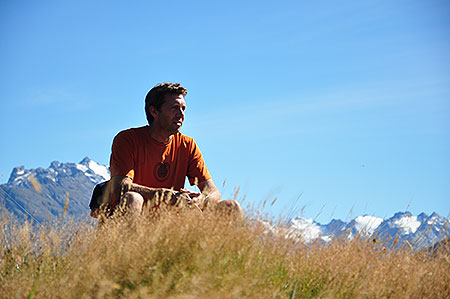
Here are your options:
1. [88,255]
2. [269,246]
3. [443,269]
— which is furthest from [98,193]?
[443,269]

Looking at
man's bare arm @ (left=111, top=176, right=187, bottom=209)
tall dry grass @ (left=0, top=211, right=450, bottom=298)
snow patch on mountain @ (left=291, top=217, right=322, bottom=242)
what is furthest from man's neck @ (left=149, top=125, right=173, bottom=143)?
snow patch on mountain @ (left=291, top=217, right=322, bottom=242)

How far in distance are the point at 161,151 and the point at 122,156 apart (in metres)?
0.45

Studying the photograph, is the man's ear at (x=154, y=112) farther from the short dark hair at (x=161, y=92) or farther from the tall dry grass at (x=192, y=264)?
the tall dry grass at (x=192, y=264)

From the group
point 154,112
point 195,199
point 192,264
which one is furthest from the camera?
point 154,112

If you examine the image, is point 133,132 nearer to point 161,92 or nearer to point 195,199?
point 161,92

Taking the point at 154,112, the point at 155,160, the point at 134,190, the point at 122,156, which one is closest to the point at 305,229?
the point at 134,190

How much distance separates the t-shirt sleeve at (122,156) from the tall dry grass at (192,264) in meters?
0.85

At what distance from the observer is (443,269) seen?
4715mm

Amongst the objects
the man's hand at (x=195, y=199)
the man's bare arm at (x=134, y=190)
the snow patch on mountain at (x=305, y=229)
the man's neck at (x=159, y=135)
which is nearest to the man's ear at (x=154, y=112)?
the man's neck at (x=159, y=135)

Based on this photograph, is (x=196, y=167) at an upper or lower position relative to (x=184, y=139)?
lower

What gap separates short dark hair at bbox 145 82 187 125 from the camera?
5.45m

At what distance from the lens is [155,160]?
5375mm

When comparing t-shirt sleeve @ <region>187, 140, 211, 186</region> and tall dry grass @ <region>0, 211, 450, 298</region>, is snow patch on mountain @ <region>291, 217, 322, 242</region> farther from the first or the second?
t-shirt sleeve @ <region>187, 140, 211, 186</region>

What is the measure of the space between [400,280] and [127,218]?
7.27ft
